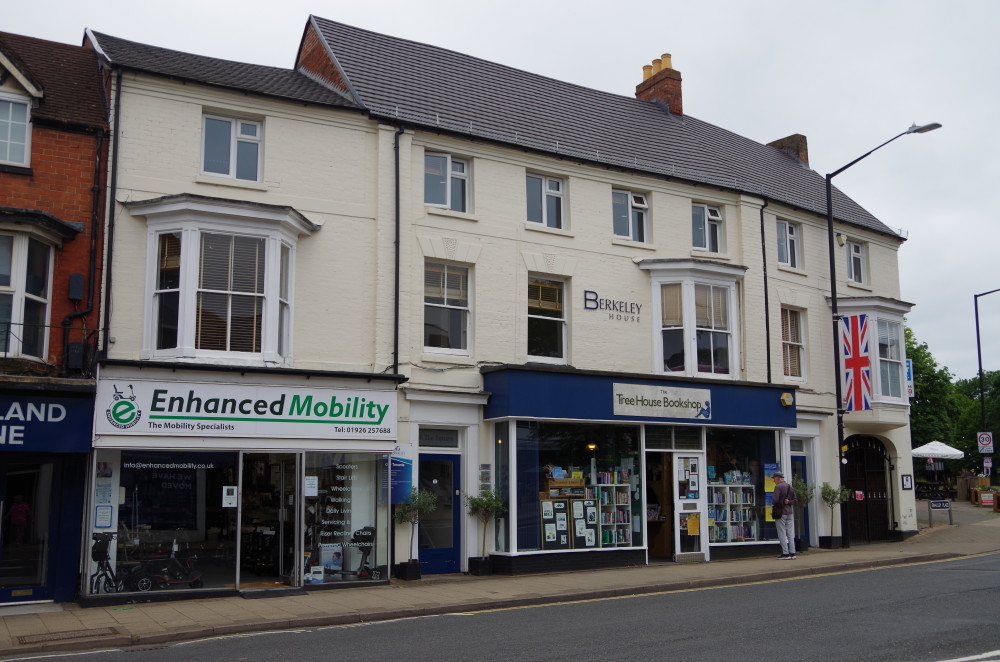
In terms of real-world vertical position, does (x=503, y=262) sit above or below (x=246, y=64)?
below

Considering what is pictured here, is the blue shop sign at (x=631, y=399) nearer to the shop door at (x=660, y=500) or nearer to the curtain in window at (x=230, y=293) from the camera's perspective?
the shop door at (x=660, y=500)

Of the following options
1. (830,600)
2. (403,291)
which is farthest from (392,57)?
(830,600)

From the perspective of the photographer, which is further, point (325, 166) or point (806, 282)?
point (806, 282)

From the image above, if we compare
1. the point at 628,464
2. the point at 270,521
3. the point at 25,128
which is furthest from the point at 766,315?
the point at 25,128

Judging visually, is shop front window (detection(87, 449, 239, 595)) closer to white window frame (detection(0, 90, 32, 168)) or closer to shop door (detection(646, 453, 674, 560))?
white window frame (detection(0, 90, 32, 168))

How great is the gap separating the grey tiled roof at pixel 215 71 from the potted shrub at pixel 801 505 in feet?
44.6

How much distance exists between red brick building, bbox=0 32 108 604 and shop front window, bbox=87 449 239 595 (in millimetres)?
427

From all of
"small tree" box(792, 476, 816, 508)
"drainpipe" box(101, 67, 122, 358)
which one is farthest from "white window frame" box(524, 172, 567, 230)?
"small tree" box(792, 476, 816, 508)

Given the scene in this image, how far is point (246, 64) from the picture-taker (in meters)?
19.0

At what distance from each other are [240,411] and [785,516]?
39.3 feet

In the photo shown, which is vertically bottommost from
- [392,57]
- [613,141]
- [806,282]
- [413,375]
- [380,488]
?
[380,488]

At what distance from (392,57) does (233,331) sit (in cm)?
837

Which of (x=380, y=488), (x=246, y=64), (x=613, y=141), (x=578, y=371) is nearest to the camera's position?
(x=380, y=488)

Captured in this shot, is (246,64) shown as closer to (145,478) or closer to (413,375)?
(413,375)
